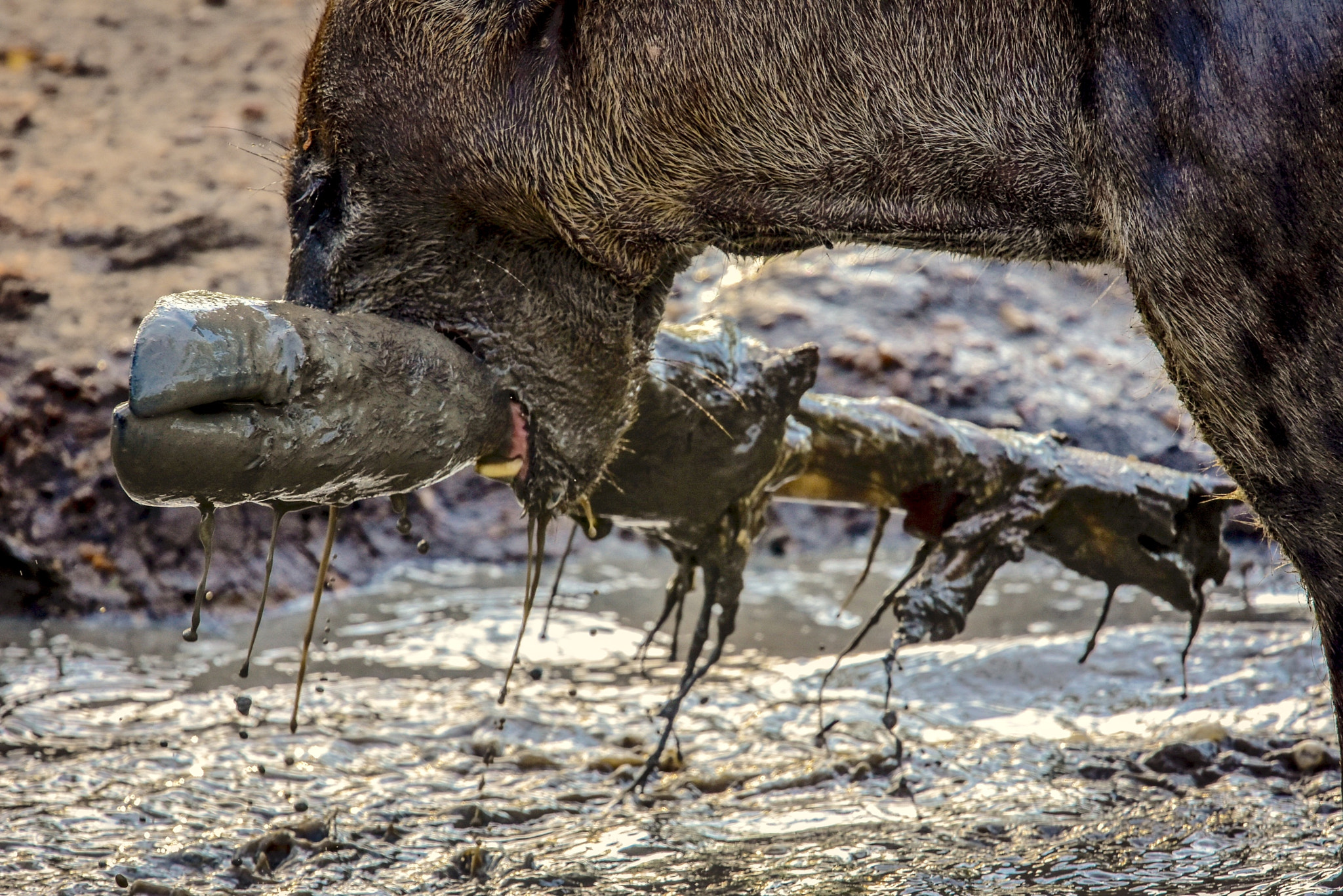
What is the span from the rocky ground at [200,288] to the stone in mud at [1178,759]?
1.68 metres

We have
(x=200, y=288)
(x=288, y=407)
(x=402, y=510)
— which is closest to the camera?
(x=288, y=407)

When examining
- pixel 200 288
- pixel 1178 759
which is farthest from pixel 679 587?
pixel 200 288

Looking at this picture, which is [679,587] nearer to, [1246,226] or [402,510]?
[402,510]

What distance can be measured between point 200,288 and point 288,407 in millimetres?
3464

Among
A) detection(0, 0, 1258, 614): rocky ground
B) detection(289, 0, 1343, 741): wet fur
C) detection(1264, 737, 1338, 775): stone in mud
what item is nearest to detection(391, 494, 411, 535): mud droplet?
detection(289, 0, 1343, 741): wet fur

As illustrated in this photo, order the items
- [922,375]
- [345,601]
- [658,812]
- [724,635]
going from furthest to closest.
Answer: [922,375], [345,601], [724,635], [658,812]

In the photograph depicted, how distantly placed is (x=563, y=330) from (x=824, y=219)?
1.84 ft

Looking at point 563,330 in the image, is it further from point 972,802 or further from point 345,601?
point 345,601

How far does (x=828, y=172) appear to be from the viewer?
2.75 meters

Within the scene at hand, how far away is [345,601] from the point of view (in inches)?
207

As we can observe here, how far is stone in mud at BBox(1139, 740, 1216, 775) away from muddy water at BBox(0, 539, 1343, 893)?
0.22 ft

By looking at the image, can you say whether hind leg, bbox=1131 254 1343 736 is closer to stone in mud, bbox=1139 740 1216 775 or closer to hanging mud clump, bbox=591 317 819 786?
hanging mud clump, bbox=591 317 819 786

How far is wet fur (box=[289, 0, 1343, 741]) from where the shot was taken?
226 centimetres

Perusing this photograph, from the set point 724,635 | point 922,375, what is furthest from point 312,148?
point 922,375
